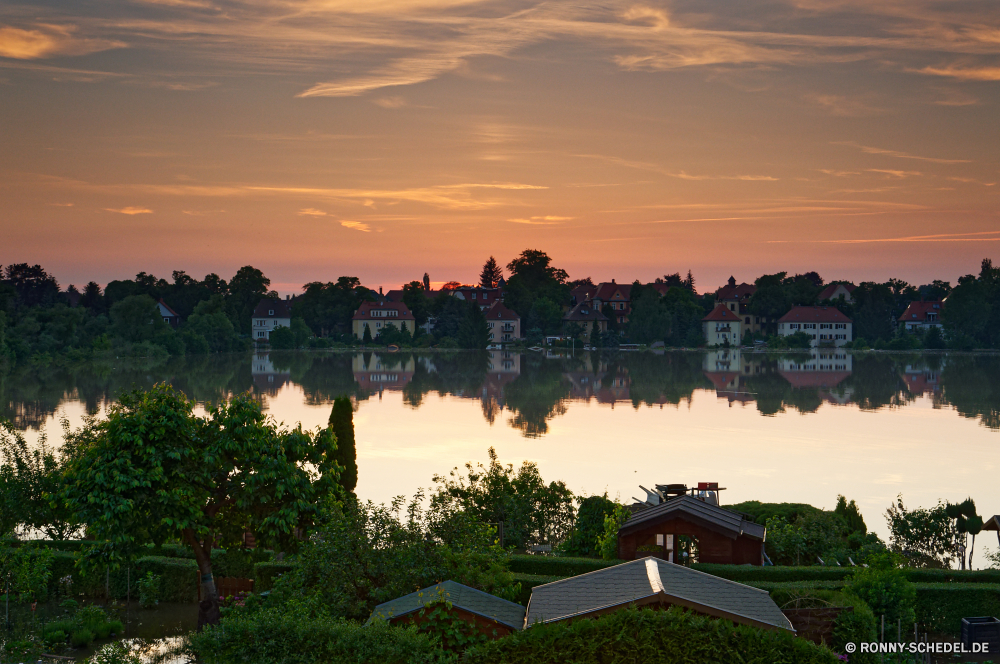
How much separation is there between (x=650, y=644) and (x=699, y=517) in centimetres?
836

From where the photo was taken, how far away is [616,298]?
142m

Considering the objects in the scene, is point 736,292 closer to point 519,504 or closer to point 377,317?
point 377,317

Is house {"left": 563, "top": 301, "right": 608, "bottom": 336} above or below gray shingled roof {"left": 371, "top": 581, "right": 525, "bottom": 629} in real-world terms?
above

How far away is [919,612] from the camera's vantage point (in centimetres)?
1502

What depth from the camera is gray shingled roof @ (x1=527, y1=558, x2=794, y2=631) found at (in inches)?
429

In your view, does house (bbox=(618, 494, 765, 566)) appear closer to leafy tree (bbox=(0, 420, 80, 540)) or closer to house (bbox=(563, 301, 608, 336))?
leafy tree (bbox=(0, 420, 80, 540))

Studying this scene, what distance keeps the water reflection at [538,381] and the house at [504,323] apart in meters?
29.3

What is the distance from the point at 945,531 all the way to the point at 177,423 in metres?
16.9

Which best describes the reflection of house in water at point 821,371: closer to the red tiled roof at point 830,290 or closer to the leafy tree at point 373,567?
the red tiled roof at point 830,290

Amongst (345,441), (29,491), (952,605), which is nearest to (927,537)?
(952,605)

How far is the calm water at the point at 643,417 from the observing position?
2799 centimetres

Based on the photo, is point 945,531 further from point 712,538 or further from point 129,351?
point 129,351

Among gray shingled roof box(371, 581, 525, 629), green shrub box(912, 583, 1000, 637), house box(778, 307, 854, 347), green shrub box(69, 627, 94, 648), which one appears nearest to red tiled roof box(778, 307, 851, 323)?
house box(778, 307, 854, 347)

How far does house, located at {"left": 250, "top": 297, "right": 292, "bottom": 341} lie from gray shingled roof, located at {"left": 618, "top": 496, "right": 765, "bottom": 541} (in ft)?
380
